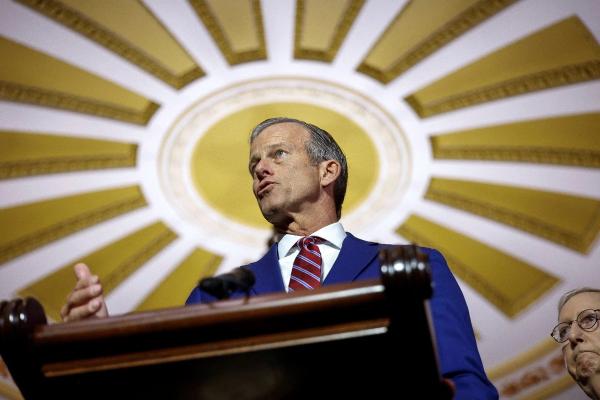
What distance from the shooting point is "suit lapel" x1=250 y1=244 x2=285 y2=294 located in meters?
1.59

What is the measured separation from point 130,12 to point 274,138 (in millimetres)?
3852

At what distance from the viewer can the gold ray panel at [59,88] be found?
565 cm

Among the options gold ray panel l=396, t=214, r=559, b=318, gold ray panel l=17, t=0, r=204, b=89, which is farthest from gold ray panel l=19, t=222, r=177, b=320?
gold ray panel l=396, t=214, r=559, b=318

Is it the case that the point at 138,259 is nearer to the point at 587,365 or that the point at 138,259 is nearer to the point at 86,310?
the point at 587,365

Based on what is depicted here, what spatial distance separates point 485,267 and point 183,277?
3.46m

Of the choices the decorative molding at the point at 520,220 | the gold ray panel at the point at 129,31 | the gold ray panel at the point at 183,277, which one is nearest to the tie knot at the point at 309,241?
the gold ray panel at the point at 129,31

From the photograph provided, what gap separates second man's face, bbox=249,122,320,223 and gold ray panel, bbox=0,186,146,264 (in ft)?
17.7

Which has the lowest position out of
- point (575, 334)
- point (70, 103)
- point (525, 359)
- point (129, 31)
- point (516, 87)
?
point (525, 359)

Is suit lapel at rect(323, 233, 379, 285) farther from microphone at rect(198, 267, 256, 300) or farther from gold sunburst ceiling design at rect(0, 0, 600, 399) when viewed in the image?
gold sunburst ceiling design at rect(0, 0, 600, 399)

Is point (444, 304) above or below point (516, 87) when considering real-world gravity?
below

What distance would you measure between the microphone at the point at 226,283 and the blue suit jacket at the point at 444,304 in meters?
0.23

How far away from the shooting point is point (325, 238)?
5.87 feet

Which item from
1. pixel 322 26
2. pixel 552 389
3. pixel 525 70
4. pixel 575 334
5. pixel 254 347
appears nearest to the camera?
pixel 254 347

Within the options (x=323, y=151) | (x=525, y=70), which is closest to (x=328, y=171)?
(x=323, y=151)
